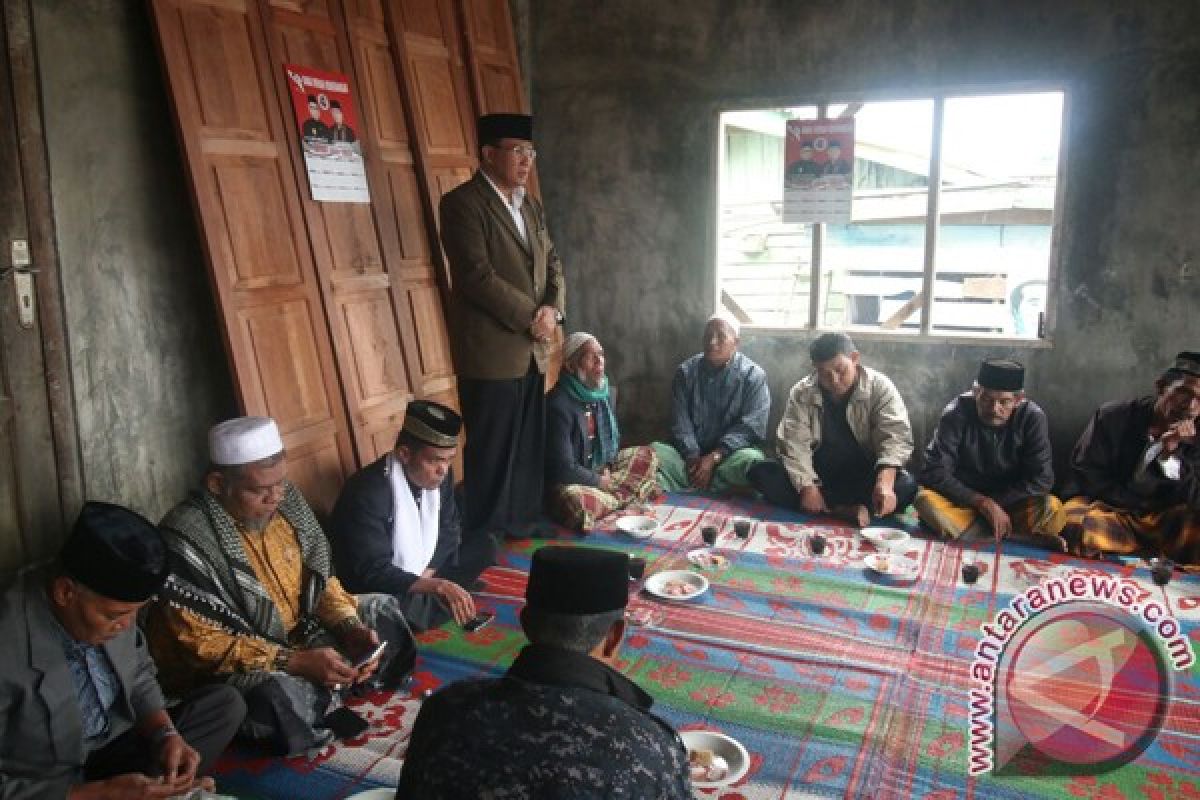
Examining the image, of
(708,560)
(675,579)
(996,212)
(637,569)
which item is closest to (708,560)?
(708,560)

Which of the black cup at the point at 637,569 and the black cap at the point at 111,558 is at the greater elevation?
the black cap at the point at 111,558

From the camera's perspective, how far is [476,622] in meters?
3.35

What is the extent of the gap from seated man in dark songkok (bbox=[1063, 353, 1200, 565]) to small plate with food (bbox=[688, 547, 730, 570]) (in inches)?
62.2

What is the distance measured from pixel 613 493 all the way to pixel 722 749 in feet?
7.87

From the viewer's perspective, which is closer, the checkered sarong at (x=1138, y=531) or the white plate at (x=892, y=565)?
the white plate at (x=892, y=565)

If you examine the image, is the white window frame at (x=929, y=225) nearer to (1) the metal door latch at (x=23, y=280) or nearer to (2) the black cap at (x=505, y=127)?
(2) the black cap at (x=505, y=127)

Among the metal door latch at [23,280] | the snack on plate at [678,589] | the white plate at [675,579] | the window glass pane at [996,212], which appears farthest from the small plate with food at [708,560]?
the metal door latch at [23,280]

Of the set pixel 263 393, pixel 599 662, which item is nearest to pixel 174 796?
pixel 599 662

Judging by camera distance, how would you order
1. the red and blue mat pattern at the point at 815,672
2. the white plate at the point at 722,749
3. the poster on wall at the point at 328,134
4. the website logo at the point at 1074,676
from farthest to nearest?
1. the poster on wall at the point at 328,134
2. the website logo at the point at 1074,676
3. the red and blue mat pattern at the point at 815,672
4. the white plate at the point at 722,749

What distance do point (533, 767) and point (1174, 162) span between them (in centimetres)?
473

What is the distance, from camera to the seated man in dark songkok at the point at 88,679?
1.90 meters

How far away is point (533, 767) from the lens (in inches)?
50.2

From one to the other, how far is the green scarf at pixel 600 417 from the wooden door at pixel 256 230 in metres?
1.23

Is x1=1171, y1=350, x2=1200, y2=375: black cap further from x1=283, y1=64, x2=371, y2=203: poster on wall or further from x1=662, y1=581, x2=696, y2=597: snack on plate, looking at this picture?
x1=283, y1=64, x2=371, y2=203: poster on wall
